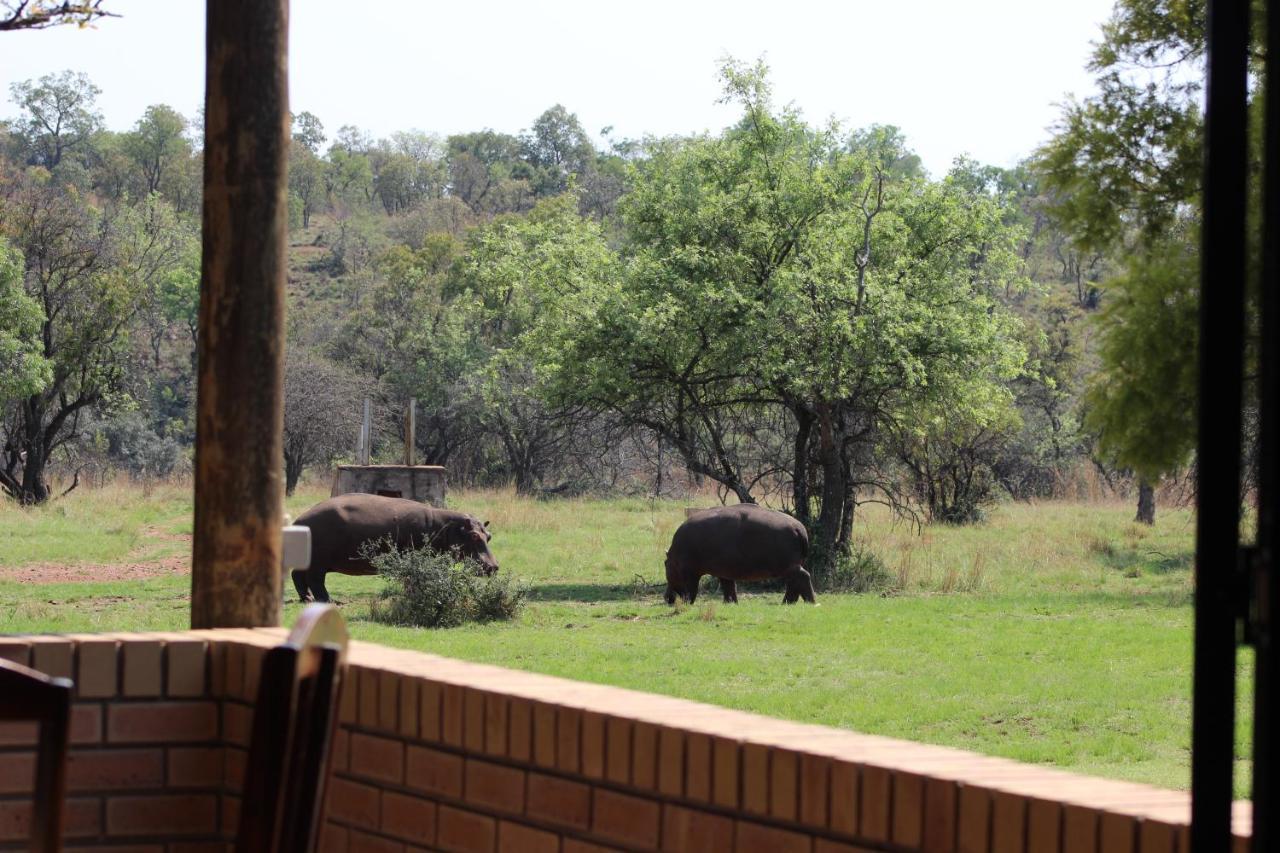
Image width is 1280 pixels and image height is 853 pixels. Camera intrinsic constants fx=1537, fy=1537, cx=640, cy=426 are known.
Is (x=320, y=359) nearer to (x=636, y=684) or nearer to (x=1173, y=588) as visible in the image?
(x=1173, y=588)

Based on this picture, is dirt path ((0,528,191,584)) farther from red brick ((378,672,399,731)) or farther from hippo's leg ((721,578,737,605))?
red brick ((378,672,399,731))

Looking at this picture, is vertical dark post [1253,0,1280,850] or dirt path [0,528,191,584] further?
dirt path [0,528,191,584]

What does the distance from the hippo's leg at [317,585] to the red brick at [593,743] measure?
52.2 ft

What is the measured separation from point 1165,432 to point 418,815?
8.49 m

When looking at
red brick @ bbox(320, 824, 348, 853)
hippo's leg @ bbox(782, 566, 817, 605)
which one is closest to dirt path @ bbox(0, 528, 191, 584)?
hippo's leg @ bbox(782, 566, 817, 605)

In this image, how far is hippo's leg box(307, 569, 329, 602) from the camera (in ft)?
60.3

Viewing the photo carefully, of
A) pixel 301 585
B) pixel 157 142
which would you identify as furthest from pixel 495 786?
pixel 157 142

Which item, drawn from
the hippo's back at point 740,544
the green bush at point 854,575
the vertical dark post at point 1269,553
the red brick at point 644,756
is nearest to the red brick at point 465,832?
the red brick at point 644,756

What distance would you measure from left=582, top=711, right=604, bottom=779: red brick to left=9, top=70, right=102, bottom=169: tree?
89.3 meters

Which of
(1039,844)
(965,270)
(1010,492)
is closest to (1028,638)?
(965,270)

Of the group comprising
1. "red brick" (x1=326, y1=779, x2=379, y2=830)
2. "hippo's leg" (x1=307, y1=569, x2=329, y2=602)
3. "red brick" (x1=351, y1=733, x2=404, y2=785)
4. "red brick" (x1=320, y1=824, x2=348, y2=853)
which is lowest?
"hippo's leg" (x1=307, y1=569, x2=329, y2=602)

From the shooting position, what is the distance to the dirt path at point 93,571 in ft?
58.7

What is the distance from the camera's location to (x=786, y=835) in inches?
101

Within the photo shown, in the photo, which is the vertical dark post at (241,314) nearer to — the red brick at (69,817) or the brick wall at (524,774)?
the brick wall at (524,774)
